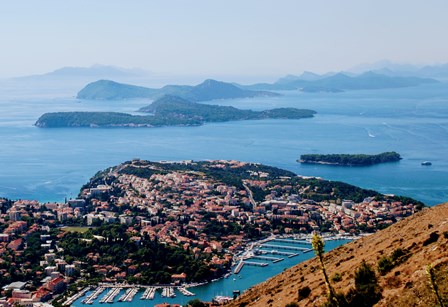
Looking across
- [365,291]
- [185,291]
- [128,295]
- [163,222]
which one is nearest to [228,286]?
[185,291]

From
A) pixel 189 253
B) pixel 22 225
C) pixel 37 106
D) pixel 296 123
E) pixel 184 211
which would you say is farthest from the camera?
pixel 37 106

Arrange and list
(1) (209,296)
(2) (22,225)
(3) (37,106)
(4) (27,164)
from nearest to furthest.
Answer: (1) (209,296) < (2) (22,225) < (4) (27,164) < (3) (37,106)

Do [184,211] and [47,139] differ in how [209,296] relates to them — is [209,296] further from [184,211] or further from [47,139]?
[47,139]

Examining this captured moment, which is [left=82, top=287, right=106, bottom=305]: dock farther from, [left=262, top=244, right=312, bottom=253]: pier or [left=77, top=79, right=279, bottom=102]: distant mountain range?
[left=77, top=79, right=279, bottom=102]: distant mountain range

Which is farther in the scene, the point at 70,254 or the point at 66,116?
the point at 66,116

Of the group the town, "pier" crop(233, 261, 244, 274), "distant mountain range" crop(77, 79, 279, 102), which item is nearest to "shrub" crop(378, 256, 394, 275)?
the town

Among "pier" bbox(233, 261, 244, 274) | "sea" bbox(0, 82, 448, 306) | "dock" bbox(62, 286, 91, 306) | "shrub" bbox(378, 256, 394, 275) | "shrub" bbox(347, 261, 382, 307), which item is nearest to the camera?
"shrub" bbox(347, 261, 382, 307)

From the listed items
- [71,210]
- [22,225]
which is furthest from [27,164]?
[22,225]
